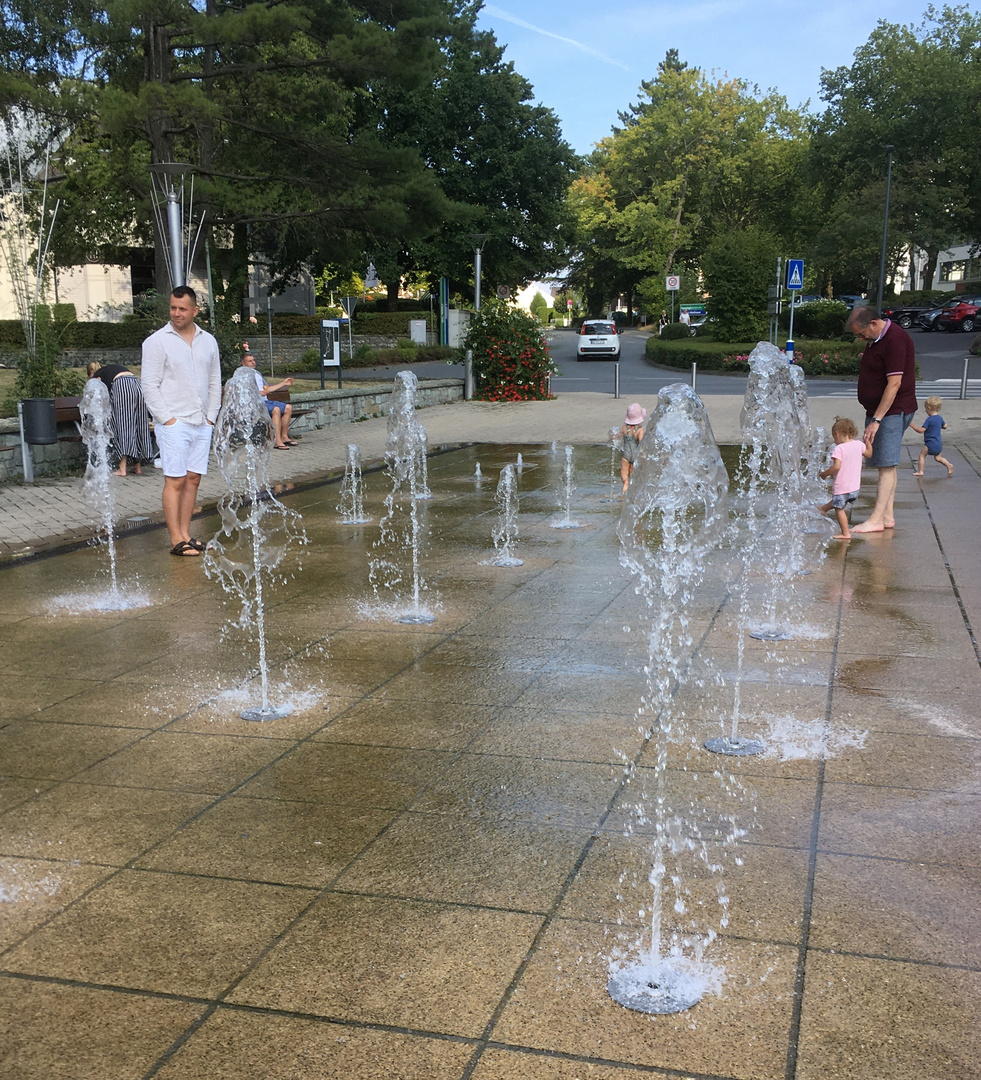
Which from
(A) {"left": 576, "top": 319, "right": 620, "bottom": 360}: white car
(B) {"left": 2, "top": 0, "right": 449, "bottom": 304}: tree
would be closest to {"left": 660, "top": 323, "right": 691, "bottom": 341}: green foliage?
(A) {"left": 576, "top": 319, "right": 620, "bottom": 360}: white car

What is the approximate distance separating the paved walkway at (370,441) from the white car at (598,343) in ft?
53.2

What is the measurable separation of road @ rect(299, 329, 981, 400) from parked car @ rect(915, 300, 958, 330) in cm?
234

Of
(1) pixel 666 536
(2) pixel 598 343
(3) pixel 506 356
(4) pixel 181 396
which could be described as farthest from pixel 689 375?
(1) pixel 666 536

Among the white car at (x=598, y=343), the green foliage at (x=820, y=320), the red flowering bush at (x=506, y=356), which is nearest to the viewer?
the red flowering bush at (x=506, y=356)

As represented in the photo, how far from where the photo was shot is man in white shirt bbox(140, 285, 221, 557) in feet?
23.6

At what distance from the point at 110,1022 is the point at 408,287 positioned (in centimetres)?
5154

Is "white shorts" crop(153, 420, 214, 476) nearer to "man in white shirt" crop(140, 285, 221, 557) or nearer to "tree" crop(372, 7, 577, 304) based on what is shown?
"man in white shirt" crop(140, 285, 221, 557)

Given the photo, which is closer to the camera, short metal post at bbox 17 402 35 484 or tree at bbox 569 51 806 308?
short metal post at bbox 17 402 35 484

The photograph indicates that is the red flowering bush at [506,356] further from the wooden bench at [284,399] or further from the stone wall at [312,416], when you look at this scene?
the wooden bench at [284,399]

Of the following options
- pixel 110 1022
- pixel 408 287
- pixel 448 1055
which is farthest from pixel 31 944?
pixel 408 287

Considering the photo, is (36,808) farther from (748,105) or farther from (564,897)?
(748,105)

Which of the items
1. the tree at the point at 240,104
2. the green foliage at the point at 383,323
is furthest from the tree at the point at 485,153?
the tree at the point at 240,104

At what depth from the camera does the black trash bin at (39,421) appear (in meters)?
11.1

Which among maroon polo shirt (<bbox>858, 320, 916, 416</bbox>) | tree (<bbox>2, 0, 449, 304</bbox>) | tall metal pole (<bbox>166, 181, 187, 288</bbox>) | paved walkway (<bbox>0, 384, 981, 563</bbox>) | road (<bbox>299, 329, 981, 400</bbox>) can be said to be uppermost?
tree (<bbox>2, 0, 449, 304</bbox>)
